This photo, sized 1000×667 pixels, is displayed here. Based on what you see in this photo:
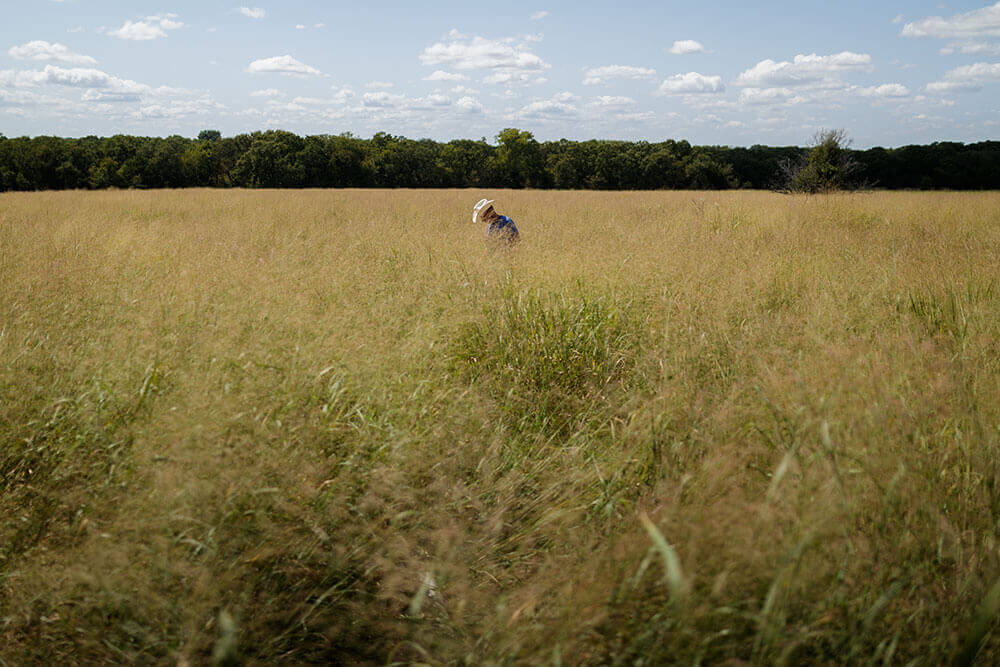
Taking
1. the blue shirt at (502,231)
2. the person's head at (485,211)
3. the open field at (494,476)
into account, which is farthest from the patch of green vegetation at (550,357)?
the person's head at (485,211)

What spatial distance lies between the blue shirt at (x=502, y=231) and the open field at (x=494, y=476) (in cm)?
172

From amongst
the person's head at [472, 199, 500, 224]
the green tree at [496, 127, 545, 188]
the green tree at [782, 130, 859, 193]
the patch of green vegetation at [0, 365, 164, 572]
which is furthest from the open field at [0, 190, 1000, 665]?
the green tree at [496, 127, 545, 188]

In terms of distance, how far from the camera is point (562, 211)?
12156 millimetres

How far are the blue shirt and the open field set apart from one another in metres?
1.72

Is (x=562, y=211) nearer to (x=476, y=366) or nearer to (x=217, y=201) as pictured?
(x=217, y=201)

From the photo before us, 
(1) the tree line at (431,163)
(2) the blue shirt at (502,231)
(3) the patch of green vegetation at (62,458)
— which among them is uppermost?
(1) the tree line at (431,163)

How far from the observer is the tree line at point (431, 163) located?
30.9m

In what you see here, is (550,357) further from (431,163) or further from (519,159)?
(519,159)

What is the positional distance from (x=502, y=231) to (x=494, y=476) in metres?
3.54

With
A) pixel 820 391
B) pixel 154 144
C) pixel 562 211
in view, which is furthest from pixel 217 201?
pixel 154 144

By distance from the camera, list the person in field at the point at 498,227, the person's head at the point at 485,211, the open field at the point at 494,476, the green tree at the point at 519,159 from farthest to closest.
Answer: the green tree at the point at 519,159, the person's head at the point at 485,211, the person in field at the point at 498,227, the open field at the point at 494,476

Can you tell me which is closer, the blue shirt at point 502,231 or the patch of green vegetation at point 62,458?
the patch of green vegetation at point 62,458

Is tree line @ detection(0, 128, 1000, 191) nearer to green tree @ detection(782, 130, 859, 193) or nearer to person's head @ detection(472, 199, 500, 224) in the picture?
green tree @ detection(782, 130, 859, 193)

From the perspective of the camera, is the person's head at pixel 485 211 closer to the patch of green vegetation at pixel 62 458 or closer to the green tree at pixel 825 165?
the patch of green vegetation at pixel 62 458
